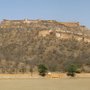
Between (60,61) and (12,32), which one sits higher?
(12,32)

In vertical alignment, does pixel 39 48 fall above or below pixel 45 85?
above

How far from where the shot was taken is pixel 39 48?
260 ft

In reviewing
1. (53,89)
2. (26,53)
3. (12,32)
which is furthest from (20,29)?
(53,89)

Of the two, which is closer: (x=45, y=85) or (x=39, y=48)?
(x=45, y=85)

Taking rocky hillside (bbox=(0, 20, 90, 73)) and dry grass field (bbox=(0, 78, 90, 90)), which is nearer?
dry grass field (bbox=(0, 78, 90, 90))

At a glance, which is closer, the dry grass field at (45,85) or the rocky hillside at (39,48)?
the dry grass field at (45,85)

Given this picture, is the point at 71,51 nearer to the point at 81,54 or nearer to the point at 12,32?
the point at 81,54

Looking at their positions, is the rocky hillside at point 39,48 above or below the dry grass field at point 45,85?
above

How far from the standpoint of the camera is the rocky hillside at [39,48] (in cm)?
6769

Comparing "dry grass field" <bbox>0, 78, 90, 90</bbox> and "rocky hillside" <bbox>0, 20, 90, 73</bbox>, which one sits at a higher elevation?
"rocky hillside" <bbox>0, 20, 90, 73</bbox>

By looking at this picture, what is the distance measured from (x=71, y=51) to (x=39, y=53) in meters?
7.36

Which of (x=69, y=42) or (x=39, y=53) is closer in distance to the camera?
(x=39, y=53)

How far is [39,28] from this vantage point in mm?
89000

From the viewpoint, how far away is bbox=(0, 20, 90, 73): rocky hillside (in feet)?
222
